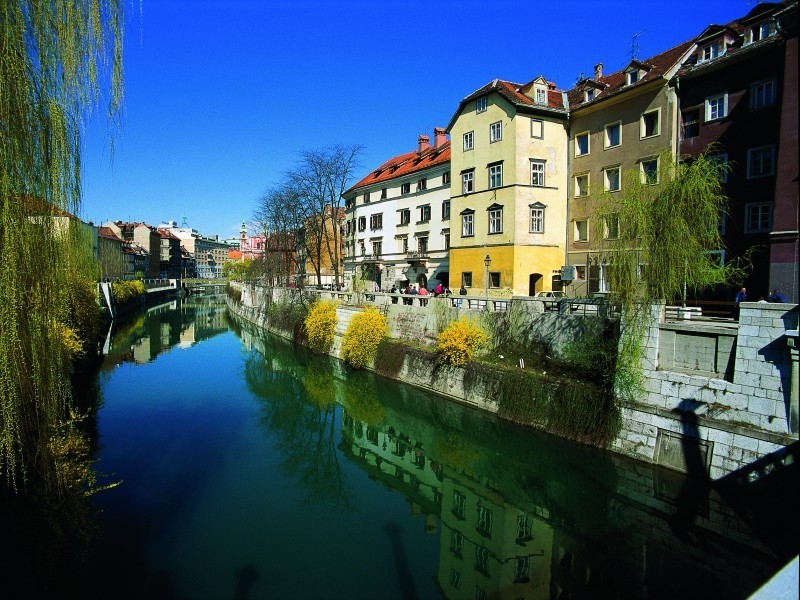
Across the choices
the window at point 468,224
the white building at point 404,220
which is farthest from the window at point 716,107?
the white building at point 404,220

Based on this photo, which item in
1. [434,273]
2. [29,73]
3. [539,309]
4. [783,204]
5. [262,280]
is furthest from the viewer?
[262,280]

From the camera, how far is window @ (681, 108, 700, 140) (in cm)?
2034

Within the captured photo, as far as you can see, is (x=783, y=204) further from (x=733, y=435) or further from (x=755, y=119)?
(x=733, y=435)

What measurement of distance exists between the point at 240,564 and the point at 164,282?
324ft

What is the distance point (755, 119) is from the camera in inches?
715

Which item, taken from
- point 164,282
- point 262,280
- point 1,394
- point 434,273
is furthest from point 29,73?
point 164,282

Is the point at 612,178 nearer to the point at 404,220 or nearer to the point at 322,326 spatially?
the point at 404,220

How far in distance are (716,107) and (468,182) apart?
13.2 meters

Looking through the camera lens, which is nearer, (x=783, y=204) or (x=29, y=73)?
(x=29, y=73)

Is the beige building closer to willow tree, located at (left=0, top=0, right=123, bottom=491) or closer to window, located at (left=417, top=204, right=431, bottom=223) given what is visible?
window, located at (left=417, top=204, right=431, bottom=223)

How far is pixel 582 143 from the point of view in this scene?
2603cm

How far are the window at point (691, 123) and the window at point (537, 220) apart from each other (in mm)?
7583

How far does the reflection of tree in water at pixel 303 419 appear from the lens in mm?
13172

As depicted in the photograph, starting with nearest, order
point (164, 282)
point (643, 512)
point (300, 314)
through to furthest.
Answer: point (643, 512), point (300, 314), point (164, 282)
